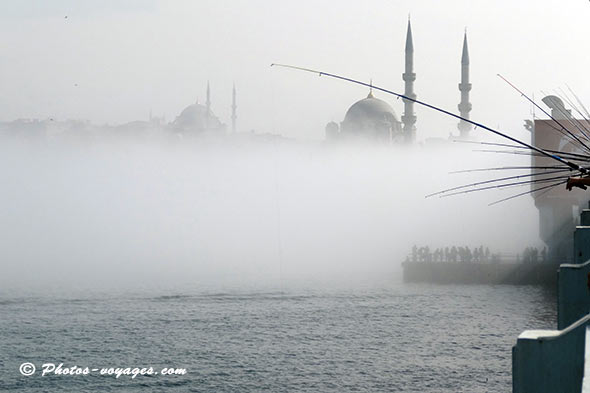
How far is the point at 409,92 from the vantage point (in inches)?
3723

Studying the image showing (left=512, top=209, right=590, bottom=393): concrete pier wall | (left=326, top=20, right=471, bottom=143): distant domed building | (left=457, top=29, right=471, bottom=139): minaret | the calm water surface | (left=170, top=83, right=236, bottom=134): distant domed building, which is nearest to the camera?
(left=512, top=209, right=590, bottom=393): concrete pier wall

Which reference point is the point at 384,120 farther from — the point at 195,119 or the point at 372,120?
the point at 195,119

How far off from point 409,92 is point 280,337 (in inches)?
2192

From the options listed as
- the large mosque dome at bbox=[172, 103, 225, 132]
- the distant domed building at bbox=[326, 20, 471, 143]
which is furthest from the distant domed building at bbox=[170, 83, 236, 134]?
the distant domed building at bbox=[326, 20, 471, 143]

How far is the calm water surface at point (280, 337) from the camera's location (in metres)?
32.6

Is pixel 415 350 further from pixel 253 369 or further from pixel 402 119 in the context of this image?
pixel 402 119

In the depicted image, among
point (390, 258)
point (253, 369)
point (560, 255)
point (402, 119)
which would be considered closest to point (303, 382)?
point (253, 369)

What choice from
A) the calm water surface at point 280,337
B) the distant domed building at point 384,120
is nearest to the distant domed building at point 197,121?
the distant domed building at point 384,120

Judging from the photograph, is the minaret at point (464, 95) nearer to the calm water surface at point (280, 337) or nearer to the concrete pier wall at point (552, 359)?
the calm water surface at point (280, 337)

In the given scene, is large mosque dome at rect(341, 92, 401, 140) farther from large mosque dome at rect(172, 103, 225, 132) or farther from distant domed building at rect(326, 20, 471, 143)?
large mosque dome at rect(172, 103, 225, 132)

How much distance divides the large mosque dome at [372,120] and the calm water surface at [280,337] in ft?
136

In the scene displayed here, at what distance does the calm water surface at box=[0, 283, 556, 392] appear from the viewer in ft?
107

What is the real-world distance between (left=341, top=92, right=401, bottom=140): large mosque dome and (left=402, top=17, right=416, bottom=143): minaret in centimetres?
272

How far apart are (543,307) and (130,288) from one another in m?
31.2
